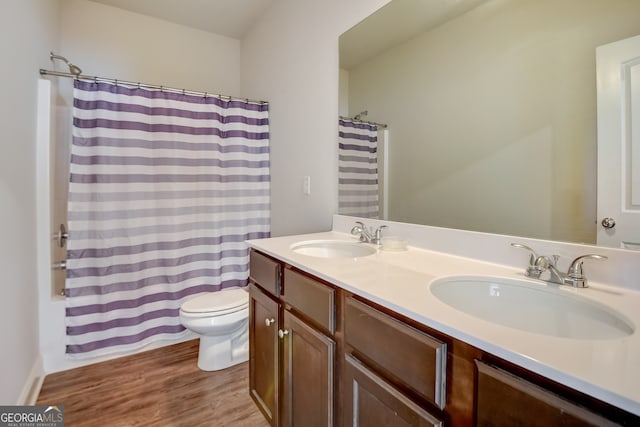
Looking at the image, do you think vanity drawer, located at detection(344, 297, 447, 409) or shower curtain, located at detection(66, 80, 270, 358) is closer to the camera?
vanity drawer, located at detection(344, 297, 447, 409)

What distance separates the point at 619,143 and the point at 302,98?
1.62 metres

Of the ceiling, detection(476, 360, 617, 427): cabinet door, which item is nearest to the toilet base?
detection(476, 360, 617, 427): cabinet door

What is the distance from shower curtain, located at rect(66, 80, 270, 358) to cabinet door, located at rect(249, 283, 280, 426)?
2.94 ft

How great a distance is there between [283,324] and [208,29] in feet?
9.00

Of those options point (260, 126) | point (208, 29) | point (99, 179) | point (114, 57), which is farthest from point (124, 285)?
point (208, 29)

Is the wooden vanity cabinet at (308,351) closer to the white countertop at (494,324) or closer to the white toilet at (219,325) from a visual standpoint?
the white countertop at (494,324)

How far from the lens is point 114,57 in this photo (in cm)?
236

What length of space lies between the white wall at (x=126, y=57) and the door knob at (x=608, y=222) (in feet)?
8.85

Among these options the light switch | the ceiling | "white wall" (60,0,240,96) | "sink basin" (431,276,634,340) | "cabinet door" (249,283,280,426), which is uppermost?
the ceiling

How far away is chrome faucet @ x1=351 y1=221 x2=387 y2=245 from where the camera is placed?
1421 millimetres

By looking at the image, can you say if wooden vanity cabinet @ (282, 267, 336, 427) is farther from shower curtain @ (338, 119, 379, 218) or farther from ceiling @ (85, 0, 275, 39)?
ceiling @ (85, 0, 275, 39)

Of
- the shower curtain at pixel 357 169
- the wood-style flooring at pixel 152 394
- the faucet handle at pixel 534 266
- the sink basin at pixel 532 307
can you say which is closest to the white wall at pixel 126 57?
the wood-style flooring at pixel 152 394

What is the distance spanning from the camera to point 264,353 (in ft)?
4.49

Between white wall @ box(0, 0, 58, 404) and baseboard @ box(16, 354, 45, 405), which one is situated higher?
white wall @ box(0, 0, 58, 404)
